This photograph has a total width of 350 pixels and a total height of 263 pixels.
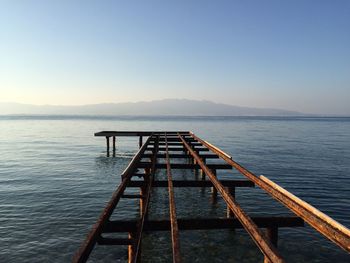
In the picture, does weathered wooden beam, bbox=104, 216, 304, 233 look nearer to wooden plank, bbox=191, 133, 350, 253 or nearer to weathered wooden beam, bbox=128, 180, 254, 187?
wooden plank, bbox=191, 133, 350, 253

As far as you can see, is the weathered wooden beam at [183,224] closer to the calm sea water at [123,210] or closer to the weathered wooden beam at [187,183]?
the calm sea water at [123,210]

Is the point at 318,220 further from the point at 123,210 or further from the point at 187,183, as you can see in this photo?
the point at 123,210

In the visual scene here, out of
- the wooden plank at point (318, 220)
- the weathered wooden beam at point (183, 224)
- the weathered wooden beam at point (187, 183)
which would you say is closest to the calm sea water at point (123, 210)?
the weathered wooden beam at point (187, 183)

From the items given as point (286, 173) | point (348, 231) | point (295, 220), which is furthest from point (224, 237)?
point (286, 173)

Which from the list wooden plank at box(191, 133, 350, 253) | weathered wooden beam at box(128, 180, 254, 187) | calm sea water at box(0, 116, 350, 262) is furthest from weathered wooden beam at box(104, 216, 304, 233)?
weathered wooden beam at box(128, 180, 254, 187)

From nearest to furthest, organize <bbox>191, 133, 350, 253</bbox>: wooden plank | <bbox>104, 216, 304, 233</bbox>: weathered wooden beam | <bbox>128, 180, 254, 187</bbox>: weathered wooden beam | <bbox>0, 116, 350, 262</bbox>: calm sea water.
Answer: <bbox>191, 133, 350, 253</bbox>: wooden plank
<bbox>104, 216, 304, 233</bbox>: weathered wooden beam
<bbox>0, 116, 350, 262</bbox>: calm sea water
<bbox>128, 180, 254, 187</bbox>: weathered wooden beam

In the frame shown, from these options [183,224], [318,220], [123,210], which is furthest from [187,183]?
[318,220]

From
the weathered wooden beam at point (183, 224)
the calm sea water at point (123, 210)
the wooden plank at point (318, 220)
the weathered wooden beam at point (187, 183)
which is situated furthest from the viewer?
the weathered wooden beam at point (187, 183)

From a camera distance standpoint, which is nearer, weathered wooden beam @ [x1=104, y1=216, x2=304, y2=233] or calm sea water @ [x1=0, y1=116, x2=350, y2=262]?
weathered wooden beam @ [x1=104, y1=216, x2=304, y2=233]

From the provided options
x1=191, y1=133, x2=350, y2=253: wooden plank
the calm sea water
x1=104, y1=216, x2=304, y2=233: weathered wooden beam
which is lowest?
the calm sea water

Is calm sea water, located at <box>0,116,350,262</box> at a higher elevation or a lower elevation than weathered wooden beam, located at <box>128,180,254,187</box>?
lower

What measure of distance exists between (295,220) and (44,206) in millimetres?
11014

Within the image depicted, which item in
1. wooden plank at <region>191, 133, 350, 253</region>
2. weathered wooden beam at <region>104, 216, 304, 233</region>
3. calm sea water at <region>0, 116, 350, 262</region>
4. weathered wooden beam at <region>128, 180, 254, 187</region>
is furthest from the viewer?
weathered wooden beam at <region>128, 180, 254, 187</region>

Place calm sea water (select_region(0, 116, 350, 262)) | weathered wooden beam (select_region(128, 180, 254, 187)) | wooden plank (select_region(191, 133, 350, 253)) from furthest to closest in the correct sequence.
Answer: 1. weathered wooden beam (select_region(128, 180, 254, 187))
2. calm sea water (select_region(0, 116, 350, 262))
3. wooden plank (select_region(191, 133, 350, 253))
